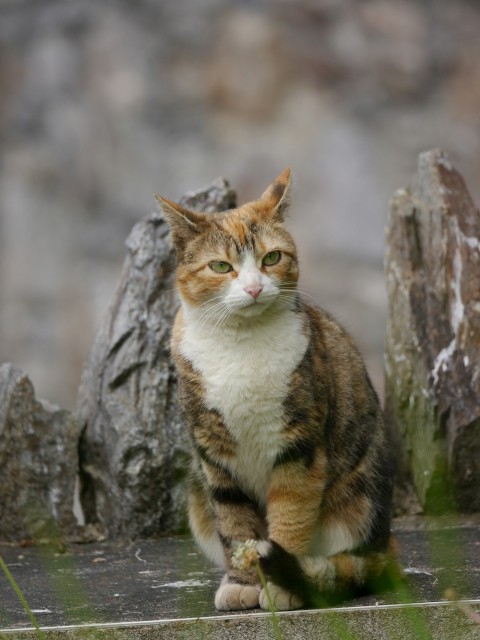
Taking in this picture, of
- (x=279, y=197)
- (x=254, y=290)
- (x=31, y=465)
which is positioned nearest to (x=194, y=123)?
(x=31, y=465)

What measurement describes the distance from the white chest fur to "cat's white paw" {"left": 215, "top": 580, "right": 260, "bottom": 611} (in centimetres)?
25

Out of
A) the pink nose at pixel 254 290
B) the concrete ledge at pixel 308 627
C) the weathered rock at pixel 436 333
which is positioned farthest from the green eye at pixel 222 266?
the weathered rock at pixel 436 333

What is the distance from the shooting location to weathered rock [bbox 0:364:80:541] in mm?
3945

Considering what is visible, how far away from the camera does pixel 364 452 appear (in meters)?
3.09

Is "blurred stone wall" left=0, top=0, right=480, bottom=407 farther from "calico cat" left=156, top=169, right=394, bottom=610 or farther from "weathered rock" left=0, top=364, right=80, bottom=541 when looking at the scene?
"calico cat" left=156, top=169, right=394, bottom=610

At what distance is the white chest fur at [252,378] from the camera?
114 inches

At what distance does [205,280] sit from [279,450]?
0.45 metres

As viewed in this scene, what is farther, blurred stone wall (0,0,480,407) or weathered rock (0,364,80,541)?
blurred stone wall (0,0,480,407)

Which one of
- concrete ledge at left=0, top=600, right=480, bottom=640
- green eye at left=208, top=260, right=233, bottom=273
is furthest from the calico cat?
concrete ledge at left=0, top=600, right=480, bottom=640

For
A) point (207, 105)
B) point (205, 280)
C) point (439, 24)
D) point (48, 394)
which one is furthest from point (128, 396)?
point (439, 24)

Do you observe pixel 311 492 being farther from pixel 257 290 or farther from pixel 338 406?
pixel 257 290

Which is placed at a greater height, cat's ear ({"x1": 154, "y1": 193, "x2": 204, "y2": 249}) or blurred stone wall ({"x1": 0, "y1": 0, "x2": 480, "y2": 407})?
blurred stone wall ({"x1": 0, "y1": 0, "x2": 480, "y2": 407})

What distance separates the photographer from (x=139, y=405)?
13.3ft

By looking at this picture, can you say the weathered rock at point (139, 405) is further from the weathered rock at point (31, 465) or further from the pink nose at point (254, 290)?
the pink nose at point (254, 290)
